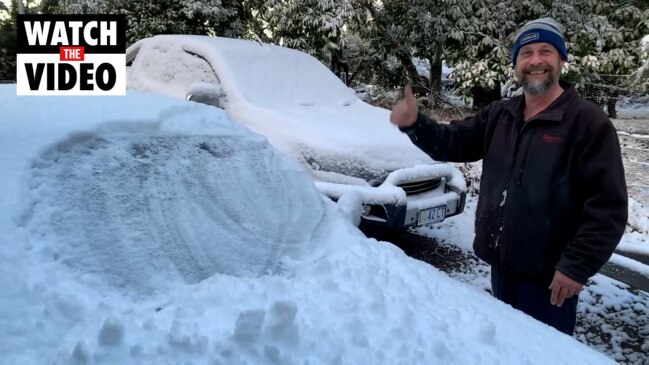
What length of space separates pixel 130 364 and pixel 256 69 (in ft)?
13.6

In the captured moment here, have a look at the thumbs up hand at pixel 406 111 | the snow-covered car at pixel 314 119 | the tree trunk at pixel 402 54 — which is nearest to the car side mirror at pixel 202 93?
the snow-covered car at pixel 314 119

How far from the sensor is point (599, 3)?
308 inches

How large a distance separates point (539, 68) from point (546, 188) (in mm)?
517

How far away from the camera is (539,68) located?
6.86 ft

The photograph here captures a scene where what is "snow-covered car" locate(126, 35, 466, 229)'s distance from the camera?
12.3 feet

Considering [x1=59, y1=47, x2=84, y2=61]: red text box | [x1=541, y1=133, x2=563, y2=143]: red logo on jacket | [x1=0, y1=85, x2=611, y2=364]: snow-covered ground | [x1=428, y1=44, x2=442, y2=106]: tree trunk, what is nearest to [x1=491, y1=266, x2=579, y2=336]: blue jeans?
[x1=0, y1=85, x2=611, y2=364]: snow-covered ground

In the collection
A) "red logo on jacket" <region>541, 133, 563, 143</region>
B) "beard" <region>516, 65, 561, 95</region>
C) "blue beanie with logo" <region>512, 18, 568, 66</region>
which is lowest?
"red logo on jacket" <region>541, 133, 563, 143</region>

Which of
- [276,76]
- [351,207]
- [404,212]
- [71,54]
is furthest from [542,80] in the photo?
[71,54]

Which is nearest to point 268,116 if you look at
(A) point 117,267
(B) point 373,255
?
(B) point 373,255

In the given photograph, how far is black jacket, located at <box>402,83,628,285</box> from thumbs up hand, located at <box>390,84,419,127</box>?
361 millimetres

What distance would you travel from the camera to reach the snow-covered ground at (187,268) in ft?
4.05

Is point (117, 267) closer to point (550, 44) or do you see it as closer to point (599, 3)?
point (550, 44)

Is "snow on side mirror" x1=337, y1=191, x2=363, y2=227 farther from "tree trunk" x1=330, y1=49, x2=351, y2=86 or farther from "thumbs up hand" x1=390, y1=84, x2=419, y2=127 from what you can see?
"tree trunk" x1=330, y1=49, x2=351, y2=86

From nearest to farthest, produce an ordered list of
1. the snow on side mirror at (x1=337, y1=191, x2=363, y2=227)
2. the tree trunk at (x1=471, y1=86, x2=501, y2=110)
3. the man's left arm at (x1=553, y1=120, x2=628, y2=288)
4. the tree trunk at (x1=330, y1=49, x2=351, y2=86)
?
the man's left arm at (x1=553, y1=120, x2=628, y2=288), the snow on side mirror at (x1=337, y1=191, x2=363, y2=227), the tree trunk at (x1=471, y1=86, x2=501, y2=110), the tree trunk at (x1=330, y1=49, x2=351, y2=86)
